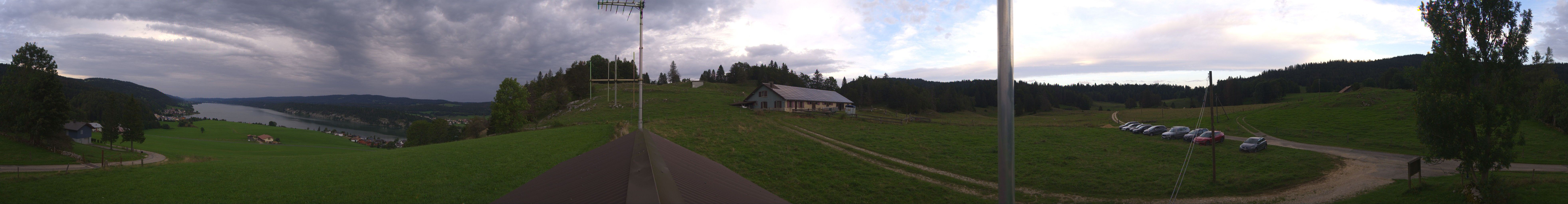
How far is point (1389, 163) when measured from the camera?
2812 cm

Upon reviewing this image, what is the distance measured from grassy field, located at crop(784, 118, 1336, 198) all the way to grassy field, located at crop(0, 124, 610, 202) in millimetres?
18429

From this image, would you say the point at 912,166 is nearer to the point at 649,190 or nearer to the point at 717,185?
the point at 717,185

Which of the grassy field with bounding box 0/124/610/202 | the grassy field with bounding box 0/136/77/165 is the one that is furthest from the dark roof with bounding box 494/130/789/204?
the grassy field with bounding box 0/136/77/165

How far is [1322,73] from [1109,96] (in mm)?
52849

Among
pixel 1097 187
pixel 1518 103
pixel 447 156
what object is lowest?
pixel 1097 187

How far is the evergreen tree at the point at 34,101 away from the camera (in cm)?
3278

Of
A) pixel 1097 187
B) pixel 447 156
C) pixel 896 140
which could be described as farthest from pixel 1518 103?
pixel 447 156

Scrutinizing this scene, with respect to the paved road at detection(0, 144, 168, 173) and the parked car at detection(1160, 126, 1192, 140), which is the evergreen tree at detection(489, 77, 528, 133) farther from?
the parked car at detection(1160, 126, 1192, 140)

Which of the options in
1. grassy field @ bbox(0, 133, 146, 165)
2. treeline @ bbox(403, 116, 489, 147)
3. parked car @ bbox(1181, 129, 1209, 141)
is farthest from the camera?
treeline @ bbox(403, 116, 489, 147)

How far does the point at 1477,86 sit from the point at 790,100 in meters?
50.4

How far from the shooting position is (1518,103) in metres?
14.3

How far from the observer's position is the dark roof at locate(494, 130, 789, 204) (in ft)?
17.6

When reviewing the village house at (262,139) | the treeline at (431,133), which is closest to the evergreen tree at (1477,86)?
the treeline at (431,133)

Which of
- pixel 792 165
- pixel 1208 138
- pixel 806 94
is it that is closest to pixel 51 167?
pixel 792 165
